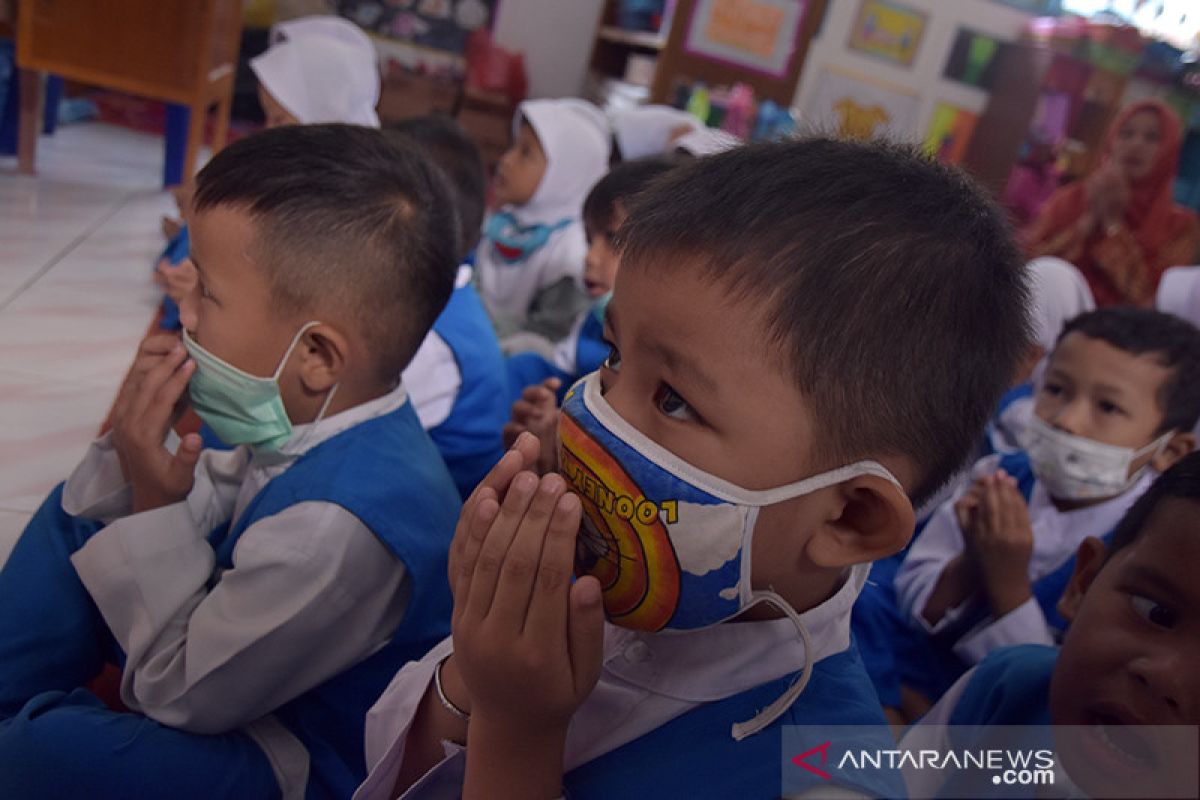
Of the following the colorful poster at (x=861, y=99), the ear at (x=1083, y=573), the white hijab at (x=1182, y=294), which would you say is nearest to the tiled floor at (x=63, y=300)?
the ear at (x=1083, y=573)

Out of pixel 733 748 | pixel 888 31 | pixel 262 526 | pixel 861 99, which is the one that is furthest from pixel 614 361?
pixel 888 31

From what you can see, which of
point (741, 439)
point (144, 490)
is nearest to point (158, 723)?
point (144, 490)

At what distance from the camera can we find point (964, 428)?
2.64 ft

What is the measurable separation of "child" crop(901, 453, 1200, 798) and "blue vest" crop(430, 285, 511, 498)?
1.25 m

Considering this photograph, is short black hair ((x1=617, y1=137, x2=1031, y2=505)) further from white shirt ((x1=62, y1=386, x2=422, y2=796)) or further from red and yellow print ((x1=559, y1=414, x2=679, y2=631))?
white shirt ((x1=62, y1=386, x2=422, y2=796))

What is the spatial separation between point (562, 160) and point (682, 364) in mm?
3119

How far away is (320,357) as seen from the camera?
4.02ft

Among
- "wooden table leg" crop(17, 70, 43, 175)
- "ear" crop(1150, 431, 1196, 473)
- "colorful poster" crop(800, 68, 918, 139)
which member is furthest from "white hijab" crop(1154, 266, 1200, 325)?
"wooden table leg" crop(17, 70, 43, 175)

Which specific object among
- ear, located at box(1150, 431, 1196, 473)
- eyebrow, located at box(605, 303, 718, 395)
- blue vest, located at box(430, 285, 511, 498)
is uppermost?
eyebrow, located at box(605, 303, 718, 395)

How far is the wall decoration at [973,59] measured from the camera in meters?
6.34

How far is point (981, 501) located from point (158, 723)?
4.47 ft

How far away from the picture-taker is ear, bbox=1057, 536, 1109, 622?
1.04 m

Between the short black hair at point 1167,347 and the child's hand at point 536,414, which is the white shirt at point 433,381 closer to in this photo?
the child's hand at point 536,414

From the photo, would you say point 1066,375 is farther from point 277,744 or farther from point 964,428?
point 277,744
